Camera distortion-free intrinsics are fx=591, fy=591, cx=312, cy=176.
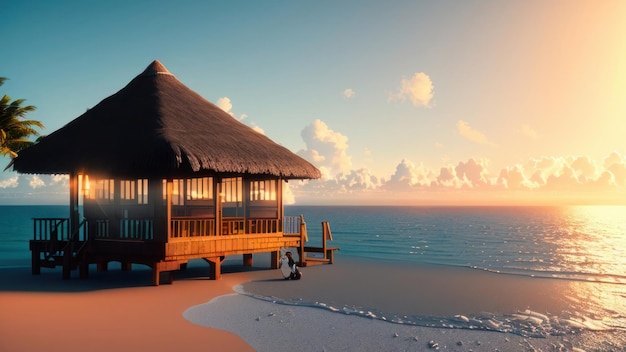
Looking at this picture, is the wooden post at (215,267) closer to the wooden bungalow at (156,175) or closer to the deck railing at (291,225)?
the wooden bungalow at (156,175)

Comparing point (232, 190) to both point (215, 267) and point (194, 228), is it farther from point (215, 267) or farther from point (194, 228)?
point (194, 228)

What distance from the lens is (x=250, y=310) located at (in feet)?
42.8

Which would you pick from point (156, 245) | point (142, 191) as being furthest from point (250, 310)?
point (142, 191)

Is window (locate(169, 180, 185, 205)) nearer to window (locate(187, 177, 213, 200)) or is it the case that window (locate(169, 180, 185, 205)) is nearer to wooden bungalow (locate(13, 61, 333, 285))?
wooden bungalow (locate(13, 61, 333, 285))

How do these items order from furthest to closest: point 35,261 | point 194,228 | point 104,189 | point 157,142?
point 104,189 < point 35,261 < point 194,228 < point 157,142

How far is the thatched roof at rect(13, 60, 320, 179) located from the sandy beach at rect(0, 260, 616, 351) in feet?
11.1

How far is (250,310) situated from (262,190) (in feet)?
34.4

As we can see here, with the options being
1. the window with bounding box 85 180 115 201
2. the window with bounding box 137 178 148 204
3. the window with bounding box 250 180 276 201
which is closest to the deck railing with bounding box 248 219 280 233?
the window with bounding box 250 180 276 201

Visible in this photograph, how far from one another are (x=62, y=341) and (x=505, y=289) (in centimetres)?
1316

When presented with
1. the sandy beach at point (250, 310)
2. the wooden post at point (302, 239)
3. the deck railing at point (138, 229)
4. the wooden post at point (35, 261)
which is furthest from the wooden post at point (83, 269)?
the wooden post at point (302, 239)

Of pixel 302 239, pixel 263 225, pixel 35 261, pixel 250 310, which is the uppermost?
pixel 263 225

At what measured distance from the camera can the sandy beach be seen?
10.2m

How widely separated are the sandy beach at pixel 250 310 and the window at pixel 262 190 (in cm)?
336

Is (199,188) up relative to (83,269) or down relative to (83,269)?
up
